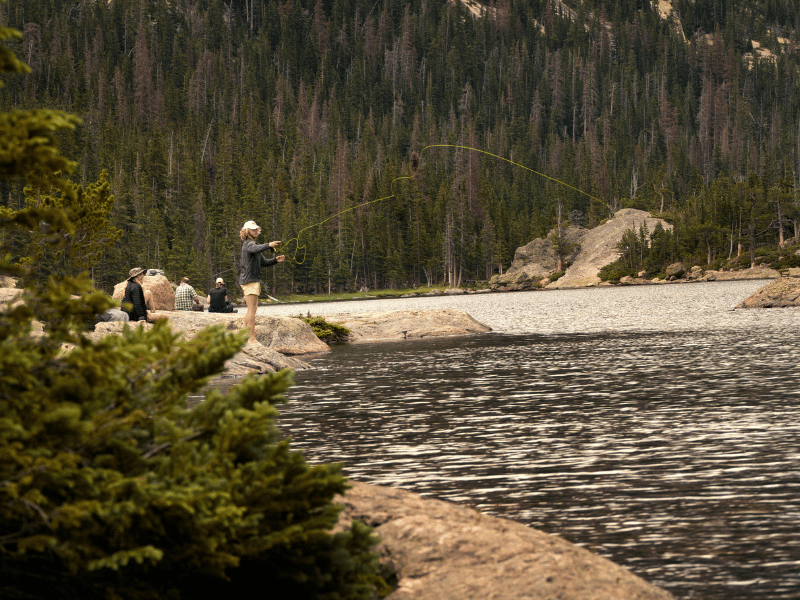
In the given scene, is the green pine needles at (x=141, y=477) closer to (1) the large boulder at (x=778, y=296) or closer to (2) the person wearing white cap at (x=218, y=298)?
A: (2) the person wearing white cap at (x=218, y=298)

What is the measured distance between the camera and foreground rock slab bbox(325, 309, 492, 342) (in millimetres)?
28922

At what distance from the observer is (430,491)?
7.56m

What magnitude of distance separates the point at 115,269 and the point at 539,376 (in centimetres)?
8384

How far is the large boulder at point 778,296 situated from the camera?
36.8 metres

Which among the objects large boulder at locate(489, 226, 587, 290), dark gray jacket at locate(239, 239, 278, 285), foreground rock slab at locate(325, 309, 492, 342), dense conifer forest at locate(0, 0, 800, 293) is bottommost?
foreground rock slab at locate(325, 309, 492, 342)

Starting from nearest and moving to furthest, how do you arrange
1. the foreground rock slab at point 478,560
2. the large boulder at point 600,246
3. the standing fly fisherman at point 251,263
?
the foreground rock slab at point 478,560 → the standing fly fisherman at point 251,263 → the large boulder at point 600,246

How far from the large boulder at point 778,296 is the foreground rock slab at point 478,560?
34910mm

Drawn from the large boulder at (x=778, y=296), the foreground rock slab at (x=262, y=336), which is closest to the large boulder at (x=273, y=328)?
the foreground rock slab at (x=262, y=336)

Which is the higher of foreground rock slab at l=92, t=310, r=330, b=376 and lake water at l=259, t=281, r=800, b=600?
foreground rock slab at l=92, t=310, r=330, b=376

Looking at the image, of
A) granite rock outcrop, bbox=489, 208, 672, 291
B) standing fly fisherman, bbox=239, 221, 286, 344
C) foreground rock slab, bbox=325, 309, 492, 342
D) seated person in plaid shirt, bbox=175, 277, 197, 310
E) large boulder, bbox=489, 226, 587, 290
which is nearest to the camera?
standing fly fisherman, bbox=239, 221, 286, 344

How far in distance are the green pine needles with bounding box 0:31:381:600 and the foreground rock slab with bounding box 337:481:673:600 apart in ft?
2.22

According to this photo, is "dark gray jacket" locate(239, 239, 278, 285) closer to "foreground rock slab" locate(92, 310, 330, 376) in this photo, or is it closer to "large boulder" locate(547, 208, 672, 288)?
"foreground rock slab" locate(92, 310, 330, 376)

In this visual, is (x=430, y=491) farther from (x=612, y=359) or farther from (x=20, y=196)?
(x=20, y=196)

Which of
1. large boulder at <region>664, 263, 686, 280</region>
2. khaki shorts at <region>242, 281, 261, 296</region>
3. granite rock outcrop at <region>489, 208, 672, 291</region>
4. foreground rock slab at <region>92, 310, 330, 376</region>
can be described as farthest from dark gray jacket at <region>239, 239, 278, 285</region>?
granite rock outcrop at <region>489, 208, 672, 291</region>
